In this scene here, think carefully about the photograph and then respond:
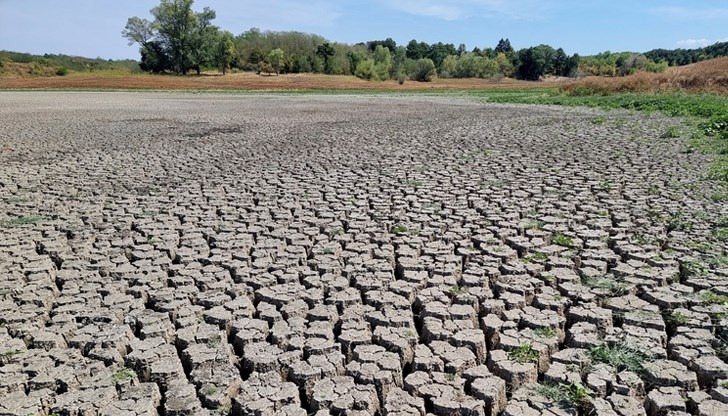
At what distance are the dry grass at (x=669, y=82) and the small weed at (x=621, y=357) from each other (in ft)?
106

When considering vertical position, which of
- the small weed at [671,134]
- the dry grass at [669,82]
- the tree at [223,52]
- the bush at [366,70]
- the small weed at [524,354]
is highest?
the tree at [223,52]

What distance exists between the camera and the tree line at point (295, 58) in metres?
80.9

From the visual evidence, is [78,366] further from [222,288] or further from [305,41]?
[305,41]

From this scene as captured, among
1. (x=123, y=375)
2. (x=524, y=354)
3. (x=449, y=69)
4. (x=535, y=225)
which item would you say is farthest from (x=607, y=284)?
(x=449, y=69)

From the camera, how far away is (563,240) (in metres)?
5.16

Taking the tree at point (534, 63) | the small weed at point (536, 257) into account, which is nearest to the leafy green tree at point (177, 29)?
the tree at point (534, 63)

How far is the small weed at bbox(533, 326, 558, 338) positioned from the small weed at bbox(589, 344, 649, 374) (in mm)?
243

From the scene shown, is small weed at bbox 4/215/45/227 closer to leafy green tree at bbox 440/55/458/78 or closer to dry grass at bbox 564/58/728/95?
dry grass at bbox 564/58/728/95

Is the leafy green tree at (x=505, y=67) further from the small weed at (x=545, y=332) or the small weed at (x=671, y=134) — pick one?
the small weed at (x=545, y=332)

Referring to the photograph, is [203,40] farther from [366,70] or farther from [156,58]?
[366,70]

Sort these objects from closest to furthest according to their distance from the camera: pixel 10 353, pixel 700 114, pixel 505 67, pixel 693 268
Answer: pixel 10 353 < pixel 693 268 < pixel 700 114 < pixel 505 67

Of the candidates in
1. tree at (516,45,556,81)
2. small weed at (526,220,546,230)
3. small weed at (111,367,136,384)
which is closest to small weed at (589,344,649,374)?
small weed at (526,220,546,230)

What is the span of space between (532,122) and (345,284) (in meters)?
14.5

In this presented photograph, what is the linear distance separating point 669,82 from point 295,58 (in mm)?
63837
